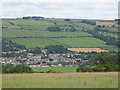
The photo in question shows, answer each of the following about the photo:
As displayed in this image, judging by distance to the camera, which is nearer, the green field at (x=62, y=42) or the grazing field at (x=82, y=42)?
the grazing field at (x=82, y=42)

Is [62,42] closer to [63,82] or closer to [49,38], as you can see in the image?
[49,38]

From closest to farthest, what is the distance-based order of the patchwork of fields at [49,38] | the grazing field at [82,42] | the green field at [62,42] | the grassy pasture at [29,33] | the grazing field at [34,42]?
the grazing field at [82,42] → the green field at [62,42] → the patchwork of fields at [49,38] → the grazing field at [34,42] → the grassy pasture at [29,33]

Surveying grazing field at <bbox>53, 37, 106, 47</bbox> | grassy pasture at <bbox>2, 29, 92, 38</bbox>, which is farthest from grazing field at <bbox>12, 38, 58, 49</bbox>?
grassy pasture at <bbox>2, 29, 92, 38</bbox>

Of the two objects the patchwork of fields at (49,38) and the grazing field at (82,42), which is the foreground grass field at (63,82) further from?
the grazing field at (82,42)

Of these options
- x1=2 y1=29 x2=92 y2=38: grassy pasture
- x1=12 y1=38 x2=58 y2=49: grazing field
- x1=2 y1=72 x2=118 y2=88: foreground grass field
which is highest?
x1=2 y1=72 x2=118 y2=88: foreground grass field

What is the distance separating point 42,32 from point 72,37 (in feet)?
46.3

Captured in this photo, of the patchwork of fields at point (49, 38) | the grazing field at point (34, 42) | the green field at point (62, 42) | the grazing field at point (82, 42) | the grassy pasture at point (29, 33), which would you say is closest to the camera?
the grazing field at point (82, 42)

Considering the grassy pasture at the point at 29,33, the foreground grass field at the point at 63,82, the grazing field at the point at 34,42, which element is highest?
the foreground grass field at the point at 63,82

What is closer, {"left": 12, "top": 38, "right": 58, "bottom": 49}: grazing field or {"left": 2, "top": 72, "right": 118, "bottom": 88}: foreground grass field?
{"left": 2, "top": 72, "right": 118, "bottom": 88}: foreground grass field

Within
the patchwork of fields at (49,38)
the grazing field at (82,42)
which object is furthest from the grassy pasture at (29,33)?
the grazing field at (82,42)

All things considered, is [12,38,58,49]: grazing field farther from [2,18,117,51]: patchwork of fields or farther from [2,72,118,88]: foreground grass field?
[2,72,118,88]: foreground grass field

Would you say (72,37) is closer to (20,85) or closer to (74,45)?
(74,45)

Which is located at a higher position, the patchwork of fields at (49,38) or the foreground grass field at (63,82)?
the foreground grass field at (63,82)

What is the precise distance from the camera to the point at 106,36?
373 feet
